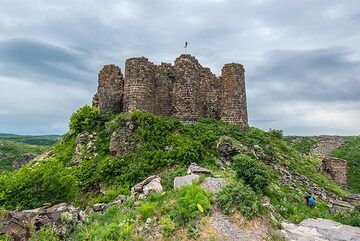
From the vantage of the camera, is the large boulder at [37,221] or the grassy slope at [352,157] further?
the grassy slope at [352,157]

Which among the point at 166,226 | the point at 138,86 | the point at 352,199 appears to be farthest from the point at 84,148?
the point at 352,199

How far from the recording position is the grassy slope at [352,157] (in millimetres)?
45594

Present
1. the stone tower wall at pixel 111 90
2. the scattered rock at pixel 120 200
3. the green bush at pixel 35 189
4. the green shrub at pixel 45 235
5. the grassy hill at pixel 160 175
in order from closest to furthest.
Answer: the green shrub at pixel 45 235 → the grassy hill at pixel 160 175 → the scattered rock at pixel 120 200 → the green bush at pixel 35 189 → the stone tower wall at pixel 111 90

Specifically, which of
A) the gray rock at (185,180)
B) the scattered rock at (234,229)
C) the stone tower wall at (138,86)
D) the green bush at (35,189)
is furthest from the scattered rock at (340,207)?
the green bush at (35,189)

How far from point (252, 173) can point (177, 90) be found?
1125cm

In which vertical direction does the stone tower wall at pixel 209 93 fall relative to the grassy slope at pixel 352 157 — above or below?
above

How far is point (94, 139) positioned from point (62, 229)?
11789 mm

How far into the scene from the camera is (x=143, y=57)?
2850cm

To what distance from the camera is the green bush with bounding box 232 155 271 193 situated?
19.9 meters

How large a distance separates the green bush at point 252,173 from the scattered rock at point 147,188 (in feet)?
14.7

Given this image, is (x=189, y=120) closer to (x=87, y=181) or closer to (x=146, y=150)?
(x=146, y=150)

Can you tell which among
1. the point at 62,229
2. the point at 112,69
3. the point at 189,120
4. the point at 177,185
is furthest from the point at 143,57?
the point at 62,229

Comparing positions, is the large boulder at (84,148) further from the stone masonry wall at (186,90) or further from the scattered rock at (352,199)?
the scattered rock at (352,199)

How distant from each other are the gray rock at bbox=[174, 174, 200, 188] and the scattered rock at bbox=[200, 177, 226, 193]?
575 millimetres
